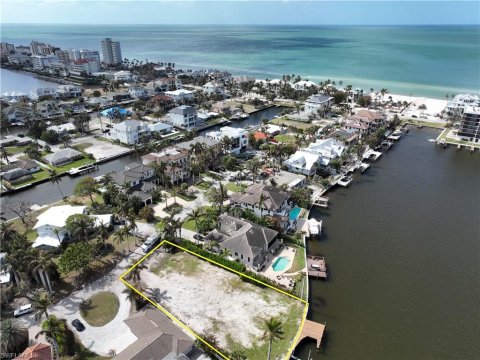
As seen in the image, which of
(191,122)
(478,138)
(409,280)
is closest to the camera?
(409,280)

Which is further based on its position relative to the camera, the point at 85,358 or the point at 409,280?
the point at 409,280

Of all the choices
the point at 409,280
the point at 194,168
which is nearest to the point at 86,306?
the point at 194,168

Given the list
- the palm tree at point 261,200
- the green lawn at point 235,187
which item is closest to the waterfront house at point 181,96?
the green lawn at point 235,187

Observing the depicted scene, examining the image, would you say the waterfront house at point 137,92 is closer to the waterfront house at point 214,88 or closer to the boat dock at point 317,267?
the waterfront house at point 214,88

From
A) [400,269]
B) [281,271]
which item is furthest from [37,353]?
[400,269]

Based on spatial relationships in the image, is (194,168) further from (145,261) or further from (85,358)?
(85,358)

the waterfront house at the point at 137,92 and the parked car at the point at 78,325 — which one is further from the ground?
the waterfront house at the point at 137,92

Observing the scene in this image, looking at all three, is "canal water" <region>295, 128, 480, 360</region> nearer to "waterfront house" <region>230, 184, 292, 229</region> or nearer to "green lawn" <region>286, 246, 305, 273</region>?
"green lawn" <region>286, 246, 305, 273</region>
